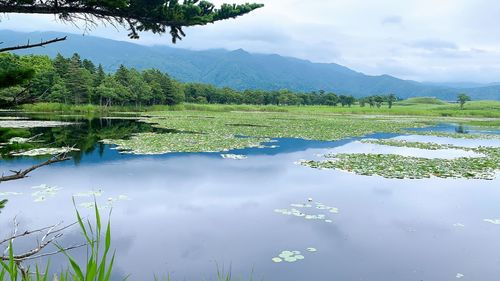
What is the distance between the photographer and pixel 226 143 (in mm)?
27812

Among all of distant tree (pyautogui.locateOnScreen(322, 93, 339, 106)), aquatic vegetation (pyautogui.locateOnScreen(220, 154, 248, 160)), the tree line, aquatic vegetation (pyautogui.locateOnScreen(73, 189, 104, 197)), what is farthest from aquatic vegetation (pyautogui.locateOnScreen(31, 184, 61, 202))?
distant tree (pyautogui.locateOnScreen(322, 93, 339, 106))

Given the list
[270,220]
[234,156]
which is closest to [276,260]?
[270,220]

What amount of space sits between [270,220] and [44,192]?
8.66m

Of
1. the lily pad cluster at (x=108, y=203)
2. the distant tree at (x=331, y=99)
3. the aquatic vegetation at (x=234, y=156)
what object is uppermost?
the distant tree at (x=331, y=99)

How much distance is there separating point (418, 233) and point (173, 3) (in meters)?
9.30

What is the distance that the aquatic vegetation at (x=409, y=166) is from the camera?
18.1 m

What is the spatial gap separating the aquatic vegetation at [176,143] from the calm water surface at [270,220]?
177 inches

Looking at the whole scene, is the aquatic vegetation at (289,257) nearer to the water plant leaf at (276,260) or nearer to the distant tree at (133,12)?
the water plant leaf at (276,260)

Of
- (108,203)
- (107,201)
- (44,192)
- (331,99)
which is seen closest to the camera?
(108,203)

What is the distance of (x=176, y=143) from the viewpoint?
88.0 feet

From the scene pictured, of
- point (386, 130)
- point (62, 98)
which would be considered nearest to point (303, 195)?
point (386, 130)

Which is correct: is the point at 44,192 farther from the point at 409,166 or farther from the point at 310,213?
the point at 409,166

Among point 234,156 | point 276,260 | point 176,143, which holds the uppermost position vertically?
point 176,143

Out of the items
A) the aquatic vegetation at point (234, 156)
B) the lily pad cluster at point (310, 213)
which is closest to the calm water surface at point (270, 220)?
the lily pad cluster at point (310, 213)
